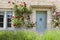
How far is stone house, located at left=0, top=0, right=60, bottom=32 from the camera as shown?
14.6 m

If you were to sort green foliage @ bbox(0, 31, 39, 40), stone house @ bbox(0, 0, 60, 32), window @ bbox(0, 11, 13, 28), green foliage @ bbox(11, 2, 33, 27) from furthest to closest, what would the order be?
window @ bbox(0, 11, 13, 28), stone house @ bbox(0, 0, 60, 32), green foliage @ bbox(11, 2, 33, 27), green foliage @ bbox(0, 31, 39, 40)

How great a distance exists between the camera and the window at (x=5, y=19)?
14.9 metres

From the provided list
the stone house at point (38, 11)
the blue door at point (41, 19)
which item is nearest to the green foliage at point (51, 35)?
the stone house at point (38, 11)

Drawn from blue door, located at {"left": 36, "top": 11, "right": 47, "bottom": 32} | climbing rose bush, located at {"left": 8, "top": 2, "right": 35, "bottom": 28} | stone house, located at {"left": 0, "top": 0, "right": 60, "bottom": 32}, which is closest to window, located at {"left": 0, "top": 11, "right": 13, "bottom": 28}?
stone house, located at {"left": 0, "top": 0, "right": 60, "bottom": 32}

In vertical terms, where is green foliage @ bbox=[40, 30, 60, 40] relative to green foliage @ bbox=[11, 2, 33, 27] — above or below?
below

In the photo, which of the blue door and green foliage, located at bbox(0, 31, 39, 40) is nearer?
green foliage, located at bbox(0, 31, 39, 40)

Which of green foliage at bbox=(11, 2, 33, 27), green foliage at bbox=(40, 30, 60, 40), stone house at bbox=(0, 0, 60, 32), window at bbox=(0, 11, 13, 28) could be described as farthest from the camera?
window at bbox=(0, 11, 13, 28)

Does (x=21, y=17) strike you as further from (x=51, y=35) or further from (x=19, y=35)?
(x=51, y=35)

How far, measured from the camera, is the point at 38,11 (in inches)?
588

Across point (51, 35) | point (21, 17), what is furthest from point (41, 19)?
point (51, 35)

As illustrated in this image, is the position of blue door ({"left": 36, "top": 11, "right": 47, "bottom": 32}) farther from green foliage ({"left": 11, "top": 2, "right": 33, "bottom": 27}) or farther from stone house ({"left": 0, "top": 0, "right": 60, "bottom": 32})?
green foliage ({"left": 11, "top": 2, "right": 33, "bottom": 27})

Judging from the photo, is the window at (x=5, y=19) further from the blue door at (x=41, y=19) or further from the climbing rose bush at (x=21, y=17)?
the blue door at (x=41, y=19)

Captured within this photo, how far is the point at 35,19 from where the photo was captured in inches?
585

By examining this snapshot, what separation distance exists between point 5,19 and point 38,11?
2.21 meters
